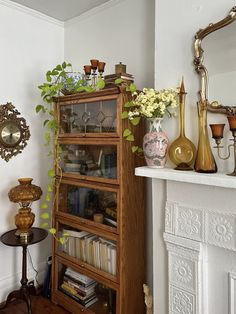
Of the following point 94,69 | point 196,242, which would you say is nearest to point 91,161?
point 94,69

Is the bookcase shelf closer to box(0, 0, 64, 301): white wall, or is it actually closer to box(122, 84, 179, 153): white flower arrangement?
box(122, 84, 179, 153): white flower arrangement

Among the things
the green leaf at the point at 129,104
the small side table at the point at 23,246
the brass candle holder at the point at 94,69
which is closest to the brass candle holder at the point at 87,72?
the brass candle holder at the point at 94,69

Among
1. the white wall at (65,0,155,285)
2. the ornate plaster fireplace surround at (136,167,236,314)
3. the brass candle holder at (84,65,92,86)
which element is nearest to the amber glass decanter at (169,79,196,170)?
the ornate plaster fireplace surround at (136,167,236,314)

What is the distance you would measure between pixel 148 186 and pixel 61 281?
1108 mm

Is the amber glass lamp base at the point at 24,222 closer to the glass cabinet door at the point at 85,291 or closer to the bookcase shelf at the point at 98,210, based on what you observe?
the bookcase shelf at the point at 98,210

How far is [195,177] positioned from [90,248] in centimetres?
106

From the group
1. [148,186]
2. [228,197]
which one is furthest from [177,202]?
[148,186]

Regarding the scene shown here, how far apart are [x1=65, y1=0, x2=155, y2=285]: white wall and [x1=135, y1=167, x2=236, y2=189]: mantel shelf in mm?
489

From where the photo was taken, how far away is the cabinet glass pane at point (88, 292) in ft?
6.01

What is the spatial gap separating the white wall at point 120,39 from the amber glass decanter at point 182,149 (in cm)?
50

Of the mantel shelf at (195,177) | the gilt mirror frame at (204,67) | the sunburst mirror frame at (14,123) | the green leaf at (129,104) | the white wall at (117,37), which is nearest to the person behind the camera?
the mantel shelf at (195,177)

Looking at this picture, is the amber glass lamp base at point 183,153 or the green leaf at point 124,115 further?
the green leaf at point 124,115

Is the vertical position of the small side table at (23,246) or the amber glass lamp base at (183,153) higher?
the amber glass lamp base at (183,153)

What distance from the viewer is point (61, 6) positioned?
88.9 inches
